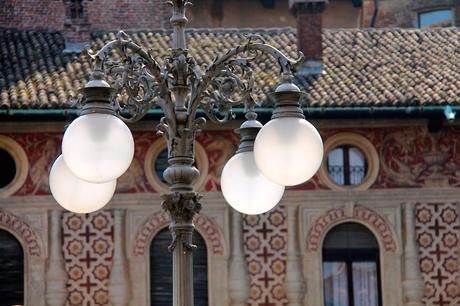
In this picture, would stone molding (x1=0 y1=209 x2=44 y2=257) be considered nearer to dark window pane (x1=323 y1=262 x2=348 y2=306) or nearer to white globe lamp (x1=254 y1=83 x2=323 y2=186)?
dark window pane (x1=323 y1=262 x2=348 y2=306)

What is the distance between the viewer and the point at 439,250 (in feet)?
72.9

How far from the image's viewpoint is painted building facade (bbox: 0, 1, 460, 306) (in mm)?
21828

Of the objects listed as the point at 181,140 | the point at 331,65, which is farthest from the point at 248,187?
the point at 331,65

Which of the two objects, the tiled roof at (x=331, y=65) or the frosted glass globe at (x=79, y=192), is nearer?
the frosted glass globe at (x=79, y=192)

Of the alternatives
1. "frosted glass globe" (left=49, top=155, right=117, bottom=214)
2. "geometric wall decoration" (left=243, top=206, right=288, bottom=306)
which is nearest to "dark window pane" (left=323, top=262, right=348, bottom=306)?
"geometric wall decoration" (left=243, top=206, right=288, bottom=306)

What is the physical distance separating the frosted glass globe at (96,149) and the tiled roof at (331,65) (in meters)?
11.2

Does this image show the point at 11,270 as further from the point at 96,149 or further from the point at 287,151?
the point at 287,151

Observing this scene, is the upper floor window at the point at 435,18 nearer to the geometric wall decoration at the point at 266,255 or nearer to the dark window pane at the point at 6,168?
the geometric wall decoration at the point at 266,255

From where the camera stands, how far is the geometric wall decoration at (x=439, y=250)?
22094 mm

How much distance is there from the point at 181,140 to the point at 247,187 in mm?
718

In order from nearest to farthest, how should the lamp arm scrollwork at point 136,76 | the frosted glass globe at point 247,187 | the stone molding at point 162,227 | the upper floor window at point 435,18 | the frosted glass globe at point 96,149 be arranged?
the frosted glass globe at point 96,149 < the lamp arm scrollwork at point 136,76 < the frosted glass globe at point 247,187 < the stone molding at point 162,227 < the upper floor window at point 435,18

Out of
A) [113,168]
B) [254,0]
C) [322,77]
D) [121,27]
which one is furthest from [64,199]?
[254,0]

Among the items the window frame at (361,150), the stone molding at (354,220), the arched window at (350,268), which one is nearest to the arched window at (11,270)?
the stone molding at (354,220)

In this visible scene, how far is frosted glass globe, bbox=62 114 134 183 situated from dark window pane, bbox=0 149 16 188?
464 inches
